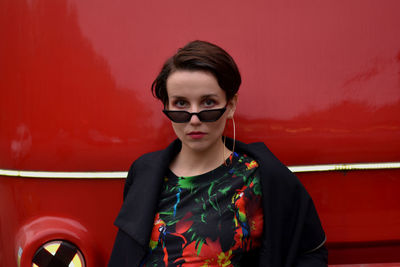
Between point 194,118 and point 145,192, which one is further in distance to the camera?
point 145,192

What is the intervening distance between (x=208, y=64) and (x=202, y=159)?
0.33m

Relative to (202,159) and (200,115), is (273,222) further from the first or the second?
(200,115)

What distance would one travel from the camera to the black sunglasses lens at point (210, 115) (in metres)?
1.11

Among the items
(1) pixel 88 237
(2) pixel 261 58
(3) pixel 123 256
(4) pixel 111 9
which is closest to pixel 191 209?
(3) pixel 123 256

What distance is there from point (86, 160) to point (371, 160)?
3.30ft

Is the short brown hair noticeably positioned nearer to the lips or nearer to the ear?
the ear

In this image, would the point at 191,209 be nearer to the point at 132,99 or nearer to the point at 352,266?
the point at 132,99

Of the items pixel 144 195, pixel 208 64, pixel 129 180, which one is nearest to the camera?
pixel 208 64

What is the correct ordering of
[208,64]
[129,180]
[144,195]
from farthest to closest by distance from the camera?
[129,180]
[144,195]
[208,64]

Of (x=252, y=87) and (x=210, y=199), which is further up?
(x=252, y=87)

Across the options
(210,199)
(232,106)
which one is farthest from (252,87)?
(210,199)

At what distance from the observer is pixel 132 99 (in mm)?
1316

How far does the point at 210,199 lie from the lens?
1171 mm

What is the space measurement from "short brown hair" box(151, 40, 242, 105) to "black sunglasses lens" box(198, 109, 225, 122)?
0.09 meters
